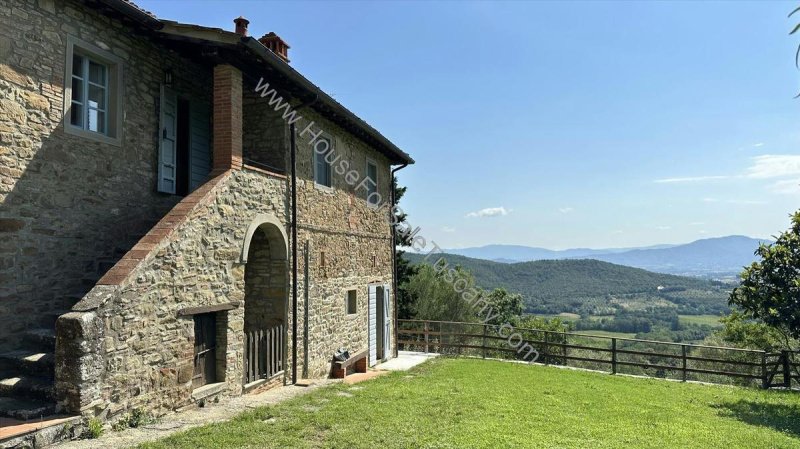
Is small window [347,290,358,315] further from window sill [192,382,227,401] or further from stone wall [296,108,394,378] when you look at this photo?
window sill [192,382,227,401]

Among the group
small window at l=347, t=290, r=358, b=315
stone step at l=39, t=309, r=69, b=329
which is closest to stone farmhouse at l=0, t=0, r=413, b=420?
stone step at l=39, t=309, r=69, b=329

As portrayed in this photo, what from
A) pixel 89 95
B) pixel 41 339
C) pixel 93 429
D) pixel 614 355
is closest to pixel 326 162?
pixel 89 95

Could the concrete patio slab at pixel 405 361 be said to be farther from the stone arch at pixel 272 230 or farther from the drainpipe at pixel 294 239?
the stone arch at pixel 272 230

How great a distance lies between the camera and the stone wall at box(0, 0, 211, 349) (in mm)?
5617

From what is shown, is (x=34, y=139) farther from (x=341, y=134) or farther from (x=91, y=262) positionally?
(x=341, y=134)

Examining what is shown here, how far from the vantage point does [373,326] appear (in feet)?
45.4

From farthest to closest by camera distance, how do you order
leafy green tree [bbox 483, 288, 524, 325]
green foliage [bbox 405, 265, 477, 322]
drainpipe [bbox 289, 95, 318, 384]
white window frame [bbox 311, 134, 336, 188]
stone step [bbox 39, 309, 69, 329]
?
leafy green tree [bbox 483, 288, 524, 325]
green foliage [bbox 405, 265, 477, 322]
white window frame [bbox 311, 134, 336, 188]
drainpipe [bbox 289, 95, 318, 384]
stone step [bbox 39, 309, 69, 329]

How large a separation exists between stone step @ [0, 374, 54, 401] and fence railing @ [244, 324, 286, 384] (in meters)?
3.16

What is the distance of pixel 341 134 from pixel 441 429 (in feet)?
25.9

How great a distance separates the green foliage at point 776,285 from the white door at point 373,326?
9418mm

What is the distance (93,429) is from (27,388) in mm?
939

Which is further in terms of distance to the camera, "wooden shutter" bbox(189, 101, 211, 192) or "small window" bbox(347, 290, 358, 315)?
"small window" bbox(347, 290, 358, 315)

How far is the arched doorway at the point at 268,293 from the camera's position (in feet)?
28.9

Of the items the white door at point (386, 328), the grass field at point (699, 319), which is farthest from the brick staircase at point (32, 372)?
the grass field at point (699, 319)
